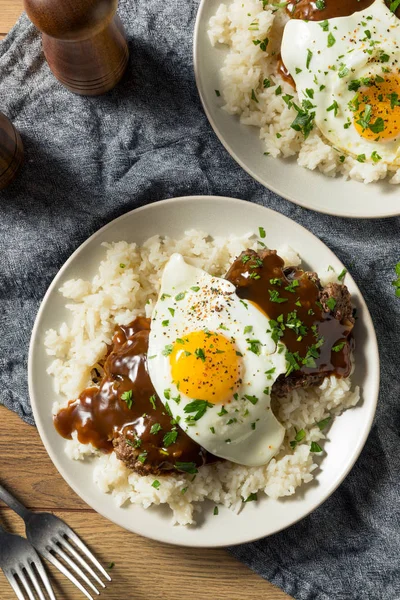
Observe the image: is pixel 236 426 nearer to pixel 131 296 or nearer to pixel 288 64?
pixel 131 296

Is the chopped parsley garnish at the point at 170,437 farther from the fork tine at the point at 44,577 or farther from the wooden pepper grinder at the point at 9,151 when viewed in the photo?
the wooden pepper grinder at the point at 9,151

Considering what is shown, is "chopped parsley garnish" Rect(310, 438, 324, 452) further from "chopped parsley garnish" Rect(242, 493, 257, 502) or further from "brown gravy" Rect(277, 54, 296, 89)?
"brown gravy" Rect(277, 54, 296, 89)

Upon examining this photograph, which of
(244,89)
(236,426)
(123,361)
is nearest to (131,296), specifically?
(123,361)

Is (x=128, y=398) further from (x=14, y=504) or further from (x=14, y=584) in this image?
(x=14, y=584)

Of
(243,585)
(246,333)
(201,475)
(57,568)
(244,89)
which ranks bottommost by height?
(243,585)

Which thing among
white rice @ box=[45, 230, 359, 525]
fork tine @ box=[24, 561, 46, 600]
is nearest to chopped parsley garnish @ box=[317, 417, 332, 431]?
white rice @ box=[45, 230, 359, 525]

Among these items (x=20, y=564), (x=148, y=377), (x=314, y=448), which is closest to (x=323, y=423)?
(x=314, y=448)

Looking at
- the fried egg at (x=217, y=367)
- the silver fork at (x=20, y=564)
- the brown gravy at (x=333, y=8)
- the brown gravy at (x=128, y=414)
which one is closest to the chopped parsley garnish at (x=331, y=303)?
the fried egg at (x=217, y=367)
